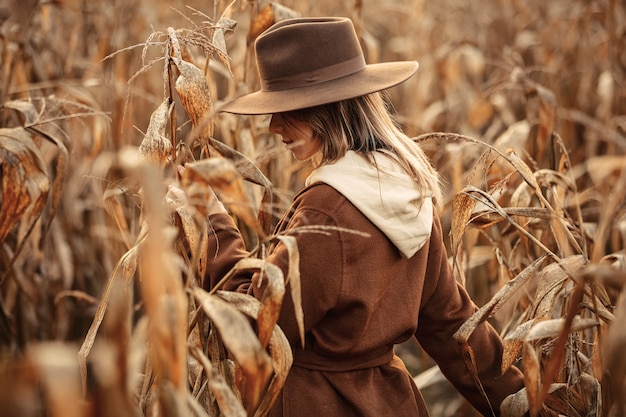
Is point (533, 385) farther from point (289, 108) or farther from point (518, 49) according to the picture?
point (518, 49)

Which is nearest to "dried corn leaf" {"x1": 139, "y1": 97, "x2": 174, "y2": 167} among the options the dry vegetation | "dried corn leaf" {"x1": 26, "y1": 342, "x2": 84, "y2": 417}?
the dry vegetation

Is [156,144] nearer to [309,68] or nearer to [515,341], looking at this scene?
[309,68]

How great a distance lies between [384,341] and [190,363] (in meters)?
0.35

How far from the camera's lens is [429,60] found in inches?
136

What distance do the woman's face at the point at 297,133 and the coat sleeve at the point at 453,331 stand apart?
0.98ft

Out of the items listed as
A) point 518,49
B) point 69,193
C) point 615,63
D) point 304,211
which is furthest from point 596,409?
point 518,49

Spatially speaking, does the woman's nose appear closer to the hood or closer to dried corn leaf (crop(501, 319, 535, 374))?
the hood

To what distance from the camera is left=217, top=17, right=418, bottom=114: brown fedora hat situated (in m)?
1.26

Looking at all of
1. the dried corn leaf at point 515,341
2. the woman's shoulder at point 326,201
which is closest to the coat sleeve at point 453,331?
the dried corn leaf at point 515,341

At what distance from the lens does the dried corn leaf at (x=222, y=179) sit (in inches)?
36.2

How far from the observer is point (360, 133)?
4.23 feet

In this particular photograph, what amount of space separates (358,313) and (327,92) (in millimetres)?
376

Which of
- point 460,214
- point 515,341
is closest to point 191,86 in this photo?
point 460,214

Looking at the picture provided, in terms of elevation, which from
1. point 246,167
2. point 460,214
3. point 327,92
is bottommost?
point 460,214
